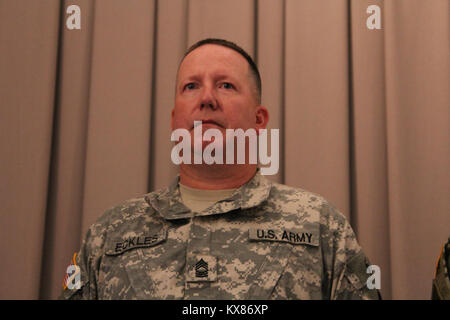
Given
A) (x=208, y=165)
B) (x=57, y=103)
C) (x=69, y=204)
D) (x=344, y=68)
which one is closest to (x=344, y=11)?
(x=344, y=68)

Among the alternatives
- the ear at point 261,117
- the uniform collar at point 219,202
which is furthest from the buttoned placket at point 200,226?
Answer: the ear at point 261,117

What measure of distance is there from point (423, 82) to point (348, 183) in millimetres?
439

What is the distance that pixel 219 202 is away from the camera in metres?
1.16

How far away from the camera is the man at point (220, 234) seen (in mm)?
1062

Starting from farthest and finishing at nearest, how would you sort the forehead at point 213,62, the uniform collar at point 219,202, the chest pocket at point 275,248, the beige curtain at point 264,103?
the beige curtain at point 264,103 < the forehead at point 213,62 < the uniform collar at point 219,202 < the chest pocket at point 275,248

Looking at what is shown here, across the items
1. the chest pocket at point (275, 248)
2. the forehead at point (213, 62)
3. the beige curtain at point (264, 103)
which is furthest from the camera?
the beige curtain at point (264, 103)

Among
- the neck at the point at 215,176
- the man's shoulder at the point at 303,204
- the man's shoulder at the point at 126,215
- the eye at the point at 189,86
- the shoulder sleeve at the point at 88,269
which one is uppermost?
the eye at the point at 189,86

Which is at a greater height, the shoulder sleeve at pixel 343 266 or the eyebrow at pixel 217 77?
the eyebrow at pixel 217 77

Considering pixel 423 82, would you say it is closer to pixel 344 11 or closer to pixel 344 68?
pixel 344 68

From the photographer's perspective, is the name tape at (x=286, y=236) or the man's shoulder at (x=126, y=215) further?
the man's shoulder at (x=126, y=215)

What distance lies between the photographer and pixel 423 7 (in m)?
1.64

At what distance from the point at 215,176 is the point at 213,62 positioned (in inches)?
12.1

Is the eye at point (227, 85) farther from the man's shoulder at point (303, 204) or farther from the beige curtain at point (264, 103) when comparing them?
the beige curtain at point (264, 103)

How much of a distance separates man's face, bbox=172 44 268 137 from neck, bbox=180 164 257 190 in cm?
10
